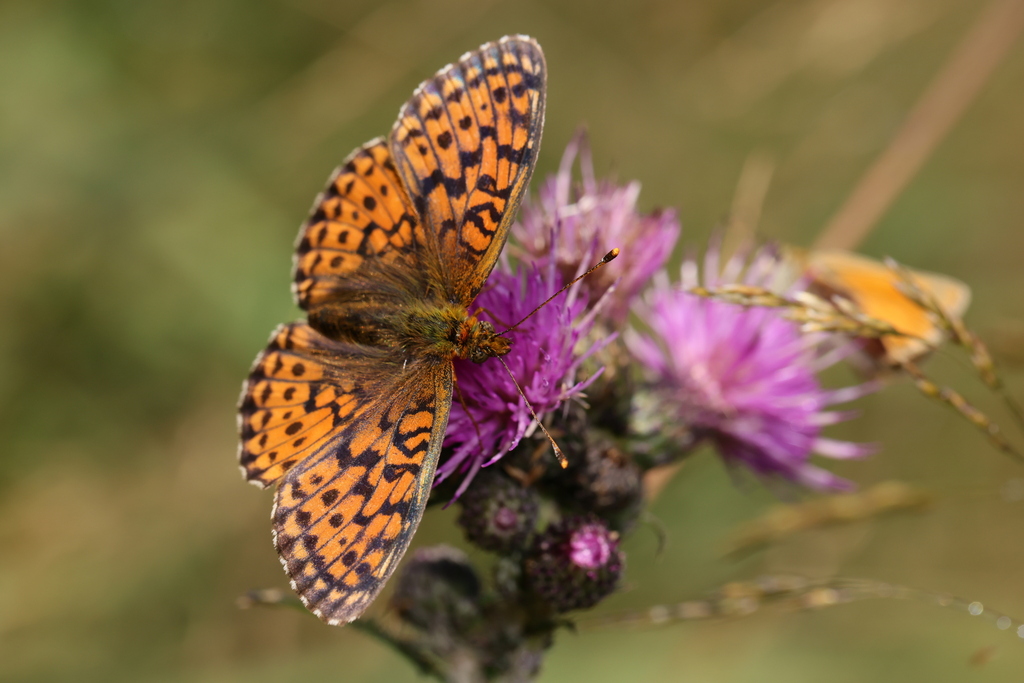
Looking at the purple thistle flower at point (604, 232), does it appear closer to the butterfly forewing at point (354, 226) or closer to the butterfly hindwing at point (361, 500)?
the butterfly forewing at point (354, 226)

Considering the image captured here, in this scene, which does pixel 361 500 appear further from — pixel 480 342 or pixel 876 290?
pixel 876 290

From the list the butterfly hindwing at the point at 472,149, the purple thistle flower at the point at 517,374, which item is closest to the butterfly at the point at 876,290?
the purple thistle flower at the point at 517,374

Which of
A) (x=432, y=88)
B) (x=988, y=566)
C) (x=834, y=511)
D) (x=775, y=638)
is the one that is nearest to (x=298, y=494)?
(x=432, y=88)

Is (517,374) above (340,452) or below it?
above

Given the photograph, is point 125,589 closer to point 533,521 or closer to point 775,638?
point 533,521

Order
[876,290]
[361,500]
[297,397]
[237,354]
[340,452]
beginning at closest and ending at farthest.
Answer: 1. [361,500]
2. [340,452]
3. [297,397]
4. [876,290]
5. [237,354]

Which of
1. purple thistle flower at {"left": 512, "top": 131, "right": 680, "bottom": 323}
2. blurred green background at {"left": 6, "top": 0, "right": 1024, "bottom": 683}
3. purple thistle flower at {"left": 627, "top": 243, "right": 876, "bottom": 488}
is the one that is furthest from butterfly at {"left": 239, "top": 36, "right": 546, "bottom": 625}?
blurred green background at {"left": 6, "top": 0, "right": 1024, "bottom": 683}

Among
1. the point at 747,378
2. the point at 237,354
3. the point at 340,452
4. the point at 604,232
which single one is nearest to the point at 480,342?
the point at 340,452
